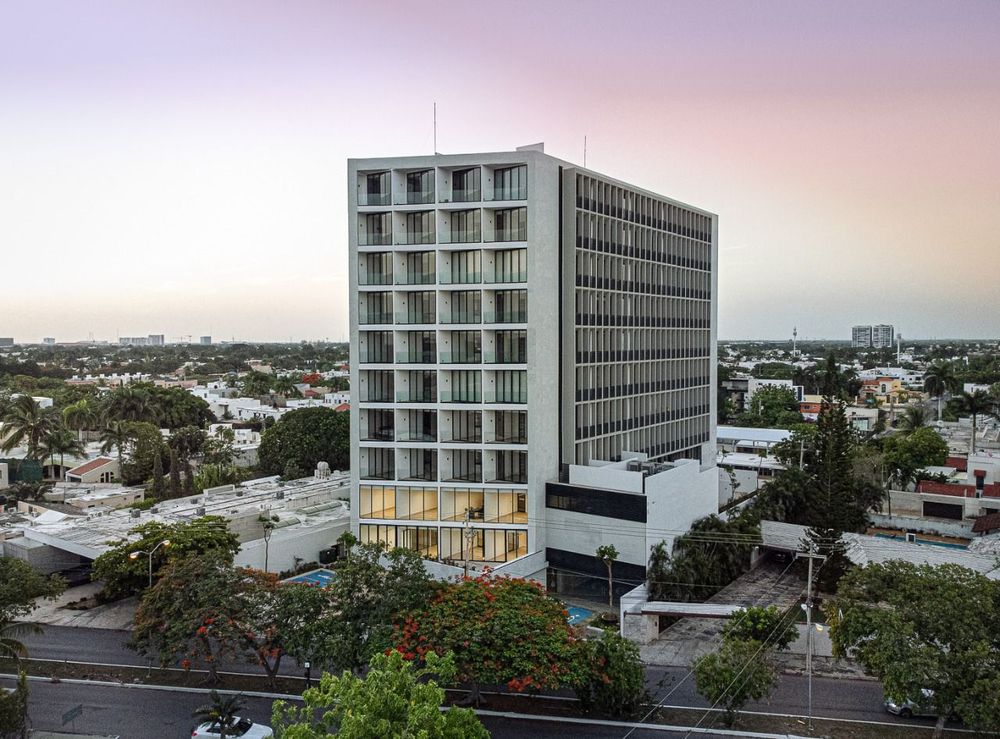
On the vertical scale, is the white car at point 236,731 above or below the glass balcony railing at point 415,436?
below

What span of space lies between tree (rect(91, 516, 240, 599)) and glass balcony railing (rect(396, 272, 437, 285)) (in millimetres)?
15732

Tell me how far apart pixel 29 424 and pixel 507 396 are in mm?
47526

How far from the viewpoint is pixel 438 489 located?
136 feet

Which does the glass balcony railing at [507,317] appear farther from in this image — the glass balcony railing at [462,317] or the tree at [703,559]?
the tree at [703,559]

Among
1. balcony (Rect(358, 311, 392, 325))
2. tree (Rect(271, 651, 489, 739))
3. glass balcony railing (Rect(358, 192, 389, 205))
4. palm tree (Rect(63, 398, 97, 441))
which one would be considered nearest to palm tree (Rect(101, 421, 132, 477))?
palm tree (Rect(63, 398, 97, 441))

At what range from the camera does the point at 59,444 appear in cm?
6681

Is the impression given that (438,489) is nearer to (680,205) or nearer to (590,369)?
(590,369)

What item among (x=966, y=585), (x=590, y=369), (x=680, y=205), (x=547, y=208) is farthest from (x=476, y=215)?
(x=966, y=585)

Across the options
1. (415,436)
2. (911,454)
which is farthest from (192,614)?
(911,454)

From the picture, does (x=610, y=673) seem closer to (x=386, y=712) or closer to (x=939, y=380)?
(x=386, y=712)

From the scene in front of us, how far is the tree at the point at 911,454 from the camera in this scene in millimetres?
57312

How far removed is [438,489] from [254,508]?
1240 centimetres

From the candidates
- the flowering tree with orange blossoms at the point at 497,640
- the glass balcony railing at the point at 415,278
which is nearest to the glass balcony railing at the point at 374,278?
the glass balcony railing at the point at 415,278

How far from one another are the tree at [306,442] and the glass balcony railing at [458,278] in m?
26.3
